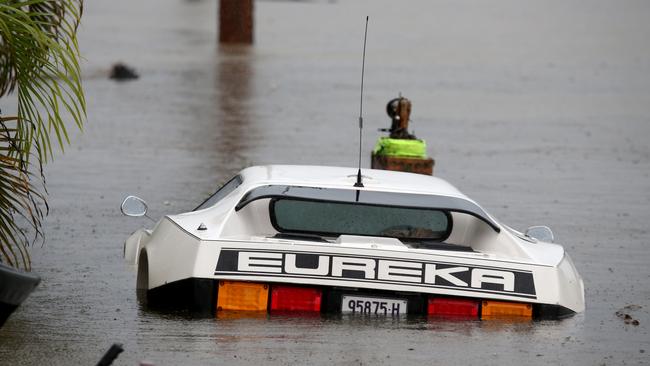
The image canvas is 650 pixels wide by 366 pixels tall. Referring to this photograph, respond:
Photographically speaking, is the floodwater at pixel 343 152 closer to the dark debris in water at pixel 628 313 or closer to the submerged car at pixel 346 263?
the dark debris in water at pixel 628 313

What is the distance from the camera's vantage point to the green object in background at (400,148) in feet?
45.1

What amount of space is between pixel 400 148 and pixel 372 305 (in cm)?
546

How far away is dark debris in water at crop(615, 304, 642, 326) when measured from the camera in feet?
31.5

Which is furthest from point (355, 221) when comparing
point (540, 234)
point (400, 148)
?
point (400, 148)

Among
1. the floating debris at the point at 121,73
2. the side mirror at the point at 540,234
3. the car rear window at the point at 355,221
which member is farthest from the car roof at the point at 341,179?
the floating debris at the point at 121,73

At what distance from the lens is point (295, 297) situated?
841 centimetres

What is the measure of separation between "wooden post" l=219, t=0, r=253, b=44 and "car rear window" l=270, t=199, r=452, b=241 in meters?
23.9

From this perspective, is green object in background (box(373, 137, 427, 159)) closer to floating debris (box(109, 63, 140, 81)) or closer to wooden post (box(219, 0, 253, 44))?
floating debris (box(109, 63, 140, 81))

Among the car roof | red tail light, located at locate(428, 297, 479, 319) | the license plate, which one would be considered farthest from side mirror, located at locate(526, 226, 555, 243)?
the license plate

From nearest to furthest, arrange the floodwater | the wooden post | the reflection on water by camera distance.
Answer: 1. the floodwater
2. the reflection on water
3. the wooden post

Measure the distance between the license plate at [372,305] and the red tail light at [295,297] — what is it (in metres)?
0.16

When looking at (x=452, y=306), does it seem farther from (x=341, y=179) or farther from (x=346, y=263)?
(x=341, y=179)

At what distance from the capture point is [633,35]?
140ft

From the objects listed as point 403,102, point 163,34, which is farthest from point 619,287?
point 163,34
